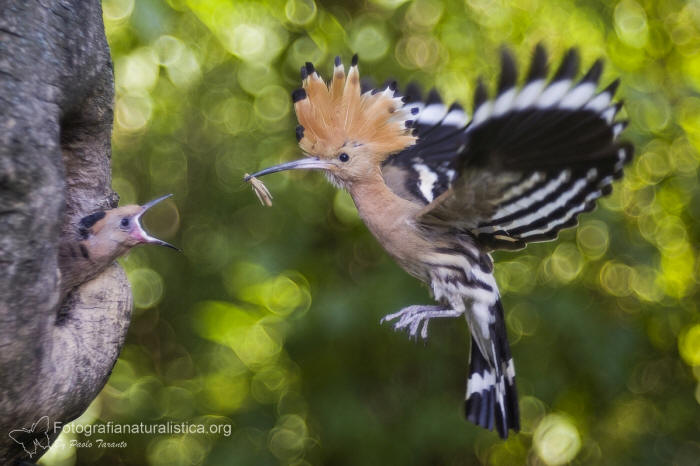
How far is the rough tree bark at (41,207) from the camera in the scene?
1326 millimetres

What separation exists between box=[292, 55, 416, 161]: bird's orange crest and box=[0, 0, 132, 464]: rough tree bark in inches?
19.9

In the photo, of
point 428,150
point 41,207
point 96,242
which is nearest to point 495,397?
point 428,150

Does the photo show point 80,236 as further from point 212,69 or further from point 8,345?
point 212,69

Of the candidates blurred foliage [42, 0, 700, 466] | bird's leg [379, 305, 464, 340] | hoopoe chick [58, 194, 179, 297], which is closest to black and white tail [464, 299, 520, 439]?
bird's leg [379, 305, 464, 340]

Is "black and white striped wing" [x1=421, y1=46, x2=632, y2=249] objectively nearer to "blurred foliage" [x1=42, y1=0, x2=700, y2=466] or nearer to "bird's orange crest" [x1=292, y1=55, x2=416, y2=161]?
"bird's orange crest" [x1=292, y1=55, x2=416, y2=161]

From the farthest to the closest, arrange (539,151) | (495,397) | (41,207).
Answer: (495,397), (539,151), (41,207)

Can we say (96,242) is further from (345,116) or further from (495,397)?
(495,397)

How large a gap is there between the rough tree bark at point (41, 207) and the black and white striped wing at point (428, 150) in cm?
100

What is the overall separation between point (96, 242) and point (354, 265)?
5.21 ft

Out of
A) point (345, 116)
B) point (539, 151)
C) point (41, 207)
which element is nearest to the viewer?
point (41, 207)

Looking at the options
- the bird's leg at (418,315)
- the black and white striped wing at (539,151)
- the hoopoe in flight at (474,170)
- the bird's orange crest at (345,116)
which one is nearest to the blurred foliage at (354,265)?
the hoopoe in flight at (474,170)

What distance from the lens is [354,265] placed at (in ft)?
10.4

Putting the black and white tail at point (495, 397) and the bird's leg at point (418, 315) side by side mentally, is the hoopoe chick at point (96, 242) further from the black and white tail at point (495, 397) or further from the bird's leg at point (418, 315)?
the black and white tail at point (495, 397)

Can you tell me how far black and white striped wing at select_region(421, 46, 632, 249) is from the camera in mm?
1576
